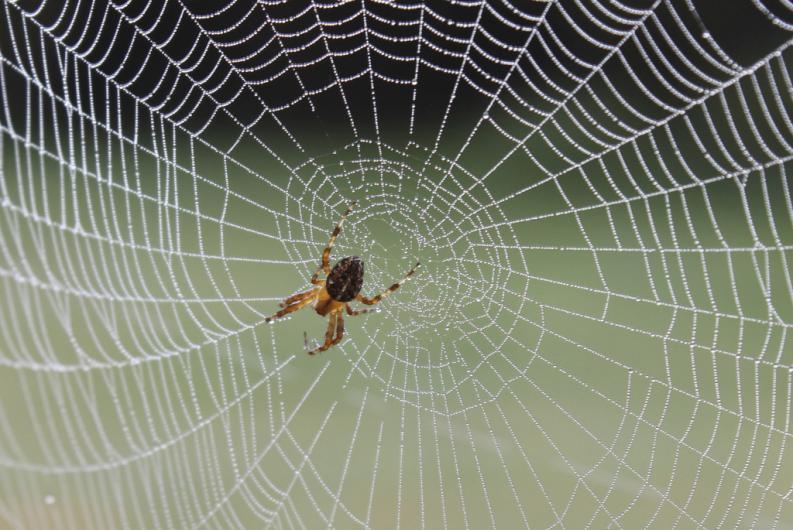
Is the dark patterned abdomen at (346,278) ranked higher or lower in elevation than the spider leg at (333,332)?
higher

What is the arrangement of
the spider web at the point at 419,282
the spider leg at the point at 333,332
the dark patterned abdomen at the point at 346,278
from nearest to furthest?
the dark patterned abdomen at the point at 346,278
the spider leg at the point at 333,332
the spider web at the point at 419,282

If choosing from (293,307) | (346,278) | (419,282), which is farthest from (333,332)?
(419,282)

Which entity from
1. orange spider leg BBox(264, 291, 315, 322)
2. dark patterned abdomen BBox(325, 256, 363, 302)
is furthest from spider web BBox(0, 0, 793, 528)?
dark patterned abdomen BBox(325, 256, 363, 302)

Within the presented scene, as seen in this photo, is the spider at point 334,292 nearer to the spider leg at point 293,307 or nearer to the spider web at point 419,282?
the spider leg at point 293,307

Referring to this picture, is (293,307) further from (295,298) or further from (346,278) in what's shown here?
(346,278)

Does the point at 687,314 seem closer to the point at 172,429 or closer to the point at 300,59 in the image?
the point at 300,59

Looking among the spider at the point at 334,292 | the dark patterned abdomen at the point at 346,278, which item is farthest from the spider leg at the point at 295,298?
the dark patterned abdomen at the point at 346,278

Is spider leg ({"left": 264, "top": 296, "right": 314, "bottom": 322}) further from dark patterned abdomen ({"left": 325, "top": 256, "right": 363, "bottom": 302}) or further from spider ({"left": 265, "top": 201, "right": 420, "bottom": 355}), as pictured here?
dark patterned abdomen ({"left": 325, "top": 256, "right": 363, "bottom": 302})
